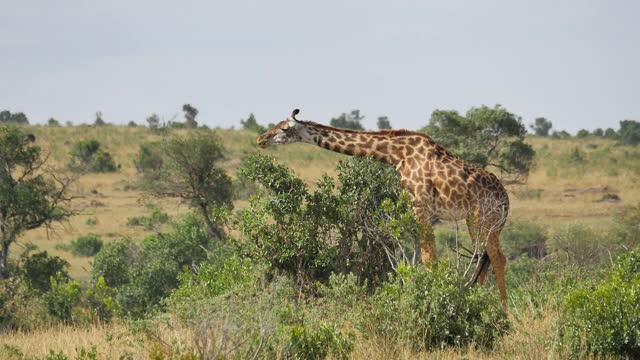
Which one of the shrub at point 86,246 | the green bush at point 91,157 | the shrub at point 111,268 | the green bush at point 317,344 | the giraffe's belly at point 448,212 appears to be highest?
the giraffe's belly at point 448,212

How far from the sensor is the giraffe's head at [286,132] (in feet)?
41.3

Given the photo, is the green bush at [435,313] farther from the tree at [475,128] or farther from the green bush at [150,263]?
the tree at [475,128]

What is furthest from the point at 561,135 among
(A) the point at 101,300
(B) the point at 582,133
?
(A) the point at 101,300

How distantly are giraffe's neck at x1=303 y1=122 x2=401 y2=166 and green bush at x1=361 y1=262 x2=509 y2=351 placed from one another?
312 cm

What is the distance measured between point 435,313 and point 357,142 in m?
3.88

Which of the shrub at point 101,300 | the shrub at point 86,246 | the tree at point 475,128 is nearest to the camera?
the shrub at point 101,300

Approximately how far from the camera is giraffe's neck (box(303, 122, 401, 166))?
12.5 m

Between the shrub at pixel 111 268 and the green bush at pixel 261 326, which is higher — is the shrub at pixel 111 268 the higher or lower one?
the lower one

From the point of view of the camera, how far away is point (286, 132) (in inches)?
497

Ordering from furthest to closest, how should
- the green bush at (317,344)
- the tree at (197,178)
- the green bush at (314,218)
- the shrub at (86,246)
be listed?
the shrub at (86,246) < the tree at (197,178) < the green bush at (314,218) < the green bush at (317,344)

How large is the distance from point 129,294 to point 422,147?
37.7ft

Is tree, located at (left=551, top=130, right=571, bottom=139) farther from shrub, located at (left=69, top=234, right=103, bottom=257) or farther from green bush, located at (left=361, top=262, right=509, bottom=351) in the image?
green bush, located at (left=361, top=262, right=509, bottom=351)

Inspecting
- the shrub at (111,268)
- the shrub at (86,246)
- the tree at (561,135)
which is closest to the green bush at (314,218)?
the shrub at (111,268)

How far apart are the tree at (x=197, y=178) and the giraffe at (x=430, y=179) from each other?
13215mm
